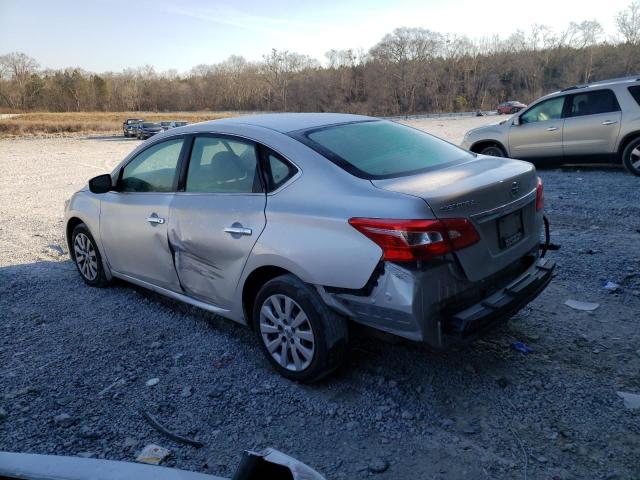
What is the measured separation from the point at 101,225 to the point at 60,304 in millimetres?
877

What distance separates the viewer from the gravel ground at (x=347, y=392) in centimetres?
276

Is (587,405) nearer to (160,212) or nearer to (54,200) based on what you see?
(160,212)

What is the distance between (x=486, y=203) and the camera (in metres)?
3.02

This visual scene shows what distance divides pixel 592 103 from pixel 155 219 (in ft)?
30.9

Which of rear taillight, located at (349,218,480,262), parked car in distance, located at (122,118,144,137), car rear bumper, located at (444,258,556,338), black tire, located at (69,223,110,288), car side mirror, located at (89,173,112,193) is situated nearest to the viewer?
rear taillight, located at (349,218,480,262)

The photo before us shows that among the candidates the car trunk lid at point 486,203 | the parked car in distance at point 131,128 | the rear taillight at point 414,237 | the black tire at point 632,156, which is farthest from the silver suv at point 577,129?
the parked car in distance at point 131,128

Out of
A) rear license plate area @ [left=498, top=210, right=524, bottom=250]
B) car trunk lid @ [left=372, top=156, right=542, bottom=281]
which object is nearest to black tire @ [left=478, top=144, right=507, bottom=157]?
car trunk lid @ [left=372, top=156, right=542, bottom=281]

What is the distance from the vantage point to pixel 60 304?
16.6ft

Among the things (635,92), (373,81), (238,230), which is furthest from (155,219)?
(373,81)

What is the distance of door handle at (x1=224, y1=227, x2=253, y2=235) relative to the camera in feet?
11.3

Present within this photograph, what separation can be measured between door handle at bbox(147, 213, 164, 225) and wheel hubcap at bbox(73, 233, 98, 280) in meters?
1.33

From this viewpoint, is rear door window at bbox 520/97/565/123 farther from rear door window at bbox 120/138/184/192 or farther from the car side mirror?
the car side mirror

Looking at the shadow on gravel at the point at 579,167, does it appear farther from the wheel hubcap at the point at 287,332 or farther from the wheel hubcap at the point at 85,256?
the wheel hubcap at the point at 287,332

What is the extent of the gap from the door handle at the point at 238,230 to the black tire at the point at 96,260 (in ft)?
7.37
